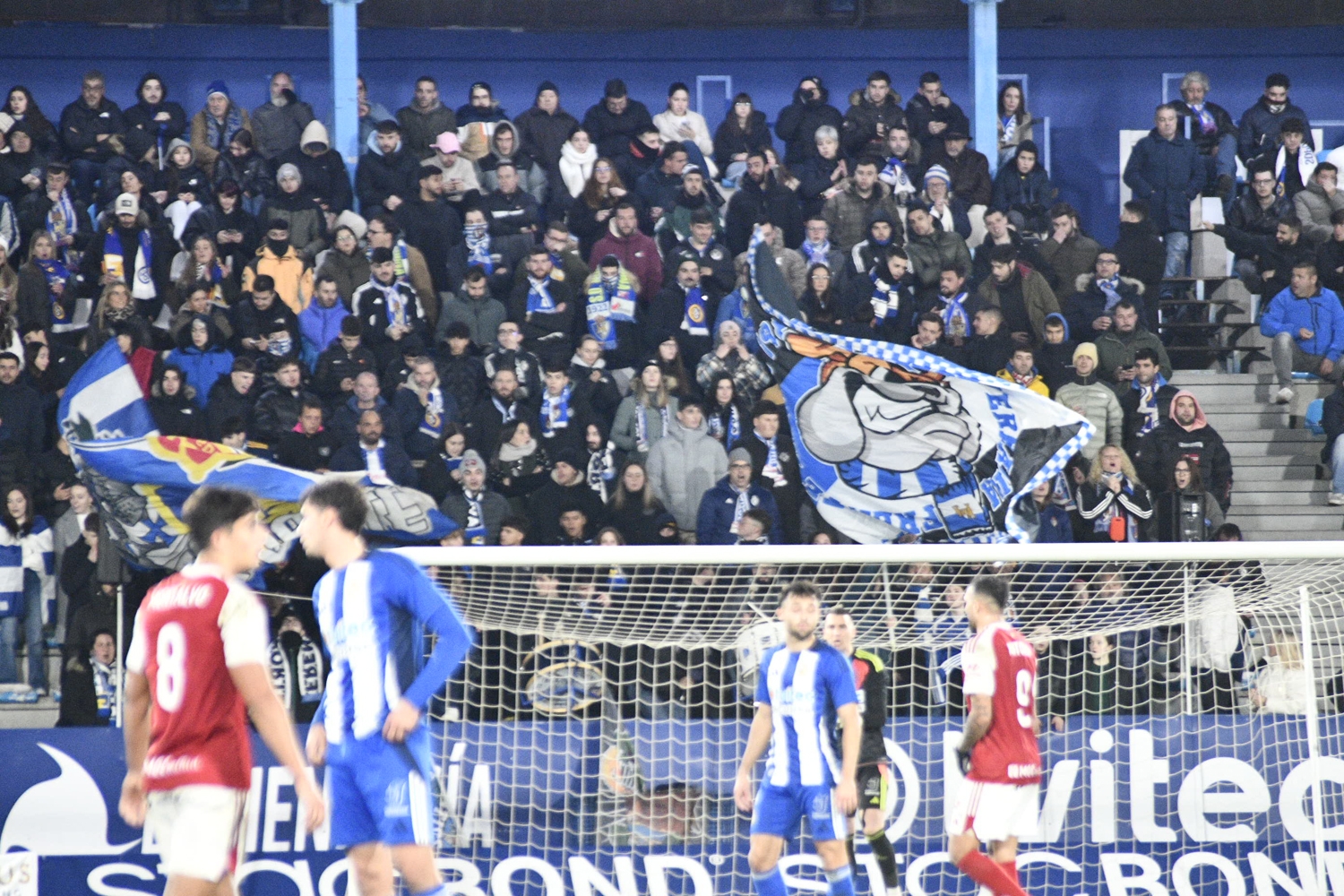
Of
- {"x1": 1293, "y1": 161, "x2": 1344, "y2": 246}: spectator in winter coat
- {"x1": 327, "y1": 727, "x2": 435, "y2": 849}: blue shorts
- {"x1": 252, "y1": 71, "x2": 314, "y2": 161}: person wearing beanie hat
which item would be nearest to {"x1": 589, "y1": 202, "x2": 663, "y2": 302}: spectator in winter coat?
{"x1": 252, "y1": 71, "x2": 314, "y2": 161}: person wearing beanie hat

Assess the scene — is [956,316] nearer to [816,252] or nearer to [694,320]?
[816,252]

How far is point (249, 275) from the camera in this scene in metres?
12.4

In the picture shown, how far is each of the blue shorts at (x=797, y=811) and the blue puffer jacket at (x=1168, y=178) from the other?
882cm

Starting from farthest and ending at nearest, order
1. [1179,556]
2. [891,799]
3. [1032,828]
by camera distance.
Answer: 1. [891,799]
2. [1179,556]
3. [1032,828]

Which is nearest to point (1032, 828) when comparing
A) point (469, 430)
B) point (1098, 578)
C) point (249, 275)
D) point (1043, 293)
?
point (1098, 578)

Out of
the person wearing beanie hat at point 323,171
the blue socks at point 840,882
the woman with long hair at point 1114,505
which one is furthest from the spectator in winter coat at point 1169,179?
the blue socks at point 840,882

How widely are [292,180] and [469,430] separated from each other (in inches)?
122

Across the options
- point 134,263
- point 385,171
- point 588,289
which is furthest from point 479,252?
point 134,263

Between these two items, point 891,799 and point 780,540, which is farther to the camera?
point 780,540

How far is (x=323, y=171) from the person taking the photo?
1371 cm

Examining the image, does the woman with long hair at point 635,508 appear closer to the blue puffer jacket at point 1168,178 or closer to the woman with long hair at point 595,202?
the woman with long hair at point 595,202

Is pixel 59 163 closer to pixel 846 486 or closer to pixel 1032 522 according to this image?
pixel 846 486

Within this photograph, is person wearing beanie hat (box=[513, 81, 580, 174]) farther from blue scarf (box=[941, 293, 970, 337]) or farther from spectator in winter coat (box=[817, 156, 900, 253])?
blue scarf (box=[941, 293, 970, 337])

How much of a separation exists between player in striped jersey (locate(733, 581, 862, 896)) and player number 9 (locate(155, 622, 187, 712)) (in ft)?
8.91
